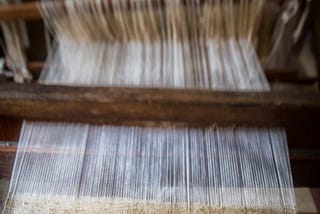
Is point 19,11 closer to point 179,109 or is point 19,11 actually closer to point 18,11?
point 18,11

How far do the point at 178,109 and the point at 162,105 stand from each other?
0.12 feet

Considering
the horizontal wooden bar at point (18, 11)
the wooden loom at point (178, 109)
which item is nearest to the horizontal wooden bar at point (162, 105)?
the wooden loom at point (178, 109)

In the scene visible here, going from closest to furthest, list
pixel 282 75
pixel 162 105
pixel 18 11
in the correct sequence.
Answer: pixel 162 105 < pixel 18 11 < pixel 282 75

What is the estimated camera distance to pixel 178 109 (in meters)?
0.65

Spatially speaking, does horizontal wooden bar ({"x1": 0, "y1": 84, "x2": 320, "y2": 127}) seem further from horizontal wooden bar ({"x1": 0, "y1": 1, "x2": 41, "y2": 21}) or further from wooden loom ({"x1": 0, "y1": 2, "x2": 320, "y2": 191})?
horizontal wooden bar ({"x1": 0, "y1": 1, "x2": 41, "y2": 21})

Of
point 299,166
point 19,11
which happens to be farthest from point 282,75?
point 19,11

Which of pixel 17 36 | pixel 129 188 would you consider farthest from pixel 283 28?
pixel 17 36

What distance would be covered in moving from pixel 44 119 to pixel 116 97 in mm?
192

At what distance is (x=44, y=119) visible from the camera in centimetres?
71

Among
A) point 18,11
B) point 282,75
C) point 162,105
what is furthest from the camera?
point 282,75

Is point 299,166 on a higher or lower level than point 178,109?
lower

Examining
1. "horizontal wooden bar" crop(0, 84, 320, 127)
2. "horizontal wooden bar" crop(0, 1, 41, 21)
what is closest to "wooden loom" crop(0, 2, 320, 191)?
"horizontal wooden bar" crop(0, 84, 320, 127)

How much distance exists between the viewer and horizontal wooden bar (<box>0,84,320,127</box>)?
64 cm

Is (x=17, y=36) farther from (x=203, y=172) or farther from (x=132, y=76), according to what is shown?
(x=203, y=172)
